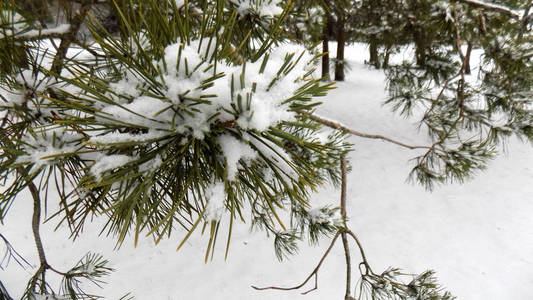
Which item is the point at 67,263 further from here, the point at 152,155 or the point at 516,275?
the point at 516,275

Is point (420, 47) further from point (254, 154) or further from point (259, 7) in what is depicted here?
point (254, 154)

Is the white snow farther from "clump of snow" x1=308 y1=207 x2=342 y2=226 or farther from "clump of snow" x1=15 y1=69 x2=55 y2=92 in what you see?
"clump of snow" x1=308 y1=207 x2=342 y2=226

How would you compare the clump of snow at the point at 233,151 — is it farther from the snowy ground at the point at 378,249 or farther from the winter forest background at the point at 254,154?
the snowy ground at the point at 378,249

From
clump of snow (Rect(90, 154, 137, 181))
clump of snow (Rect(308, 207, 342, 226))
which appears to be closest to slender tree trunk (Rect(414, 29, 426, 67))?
clump of snow (Rect(308, 207, 342, 226))

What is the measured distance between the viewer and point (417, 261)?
3.04 m

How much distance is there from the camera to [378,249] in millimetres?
3193

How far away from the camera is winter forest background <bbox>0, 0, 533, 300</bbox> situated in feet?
1.34

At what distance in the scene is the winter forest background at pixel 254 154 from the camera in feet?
1.34

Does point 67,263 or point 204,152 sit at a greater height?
point 204,152

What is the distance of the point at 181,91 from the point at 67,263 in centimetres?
360

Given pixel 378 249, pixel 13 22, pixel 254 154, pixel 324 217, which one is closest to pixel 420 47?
pixel 324 217

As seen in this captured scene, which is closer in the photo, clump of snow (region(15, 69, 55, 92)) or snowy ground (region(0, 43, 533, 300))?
clump of snow (region(15, 69, 55, 92))

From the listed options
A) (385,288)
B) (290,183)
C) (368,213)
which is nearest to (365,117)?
(368,213)

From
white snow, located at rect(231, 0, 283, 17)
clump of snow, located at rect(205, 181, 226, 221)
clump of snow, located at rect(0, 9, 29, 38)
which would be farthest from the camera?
white snow, located at rect(231, 0, 283, 17)
